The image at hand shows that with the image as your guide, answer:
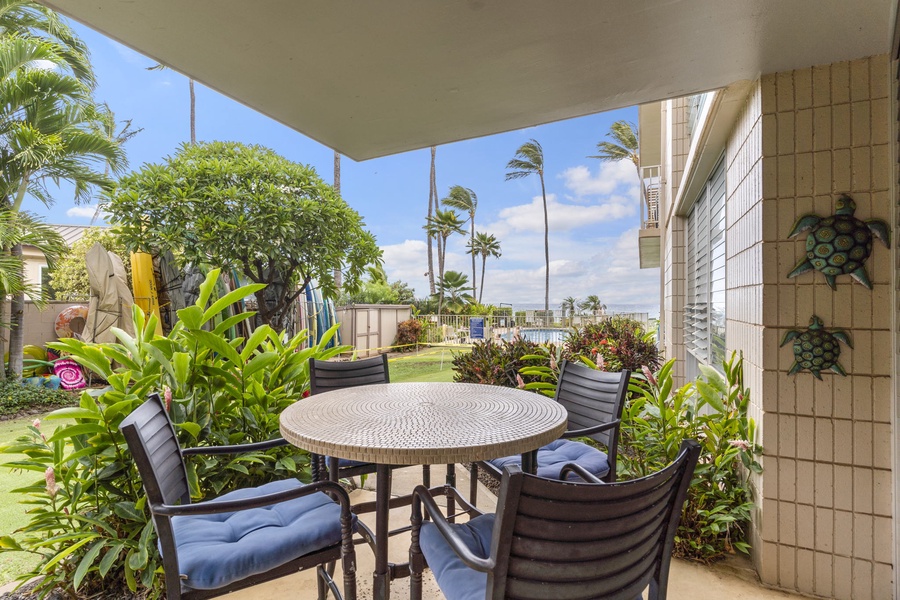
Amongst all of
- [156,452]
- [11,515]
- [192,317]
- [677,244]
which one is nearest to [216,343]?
[192,317]

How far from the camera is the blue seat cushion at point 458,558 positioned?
108cm

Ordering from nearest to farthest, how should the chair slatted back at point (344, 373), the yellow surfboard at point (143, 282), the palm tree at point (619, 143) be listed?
1. the chair slatted back at point (344, 373)
2. the yellow surfboard at point (143, 282)
3. the palm tree at point (619, 143)

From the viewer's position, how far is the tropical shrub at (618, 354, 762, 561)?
2074mm

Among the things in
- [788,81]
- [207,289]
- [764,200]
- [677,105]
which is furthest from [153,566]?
[677,105]

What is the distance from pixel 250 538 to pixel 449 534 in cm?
64

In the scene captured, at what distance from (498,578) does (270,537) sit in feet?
2.48

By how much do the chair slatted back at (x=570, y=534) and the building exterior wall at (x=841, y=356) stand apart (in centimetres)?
130

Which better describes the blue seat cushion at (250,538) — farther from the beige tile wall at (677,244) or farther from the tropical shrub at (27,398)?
the tropical shrub at (27,398)

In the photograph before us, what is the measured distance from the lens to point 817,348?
179cm

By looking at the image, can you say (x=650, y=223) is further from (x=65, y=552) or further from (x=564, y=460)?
(x=65, y=552)

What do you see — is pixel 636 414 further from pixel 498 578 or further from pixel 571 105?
pixel 498 578

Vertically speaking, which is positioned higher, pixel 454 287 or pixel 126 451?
pixel 454 287

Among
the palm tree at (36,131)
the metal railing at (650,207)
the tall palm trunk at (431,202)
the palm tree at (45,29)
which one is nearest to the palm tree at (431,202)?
the tall palm trunk at (431,202)

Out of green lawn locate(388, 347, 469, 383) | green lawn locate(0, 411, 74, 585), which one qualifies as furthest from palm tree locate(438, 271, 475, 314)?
green lawn locate(0, 411, 74, 585)
